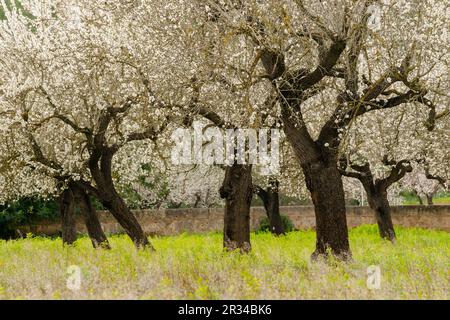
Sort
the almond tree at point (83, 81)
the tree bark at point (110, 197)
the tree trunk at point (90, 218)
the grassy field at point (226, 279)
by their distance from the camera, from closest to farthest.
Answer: the grassy field at point (226, 279) < the almond tree at point (83, 81) < the tree bark at point (110, 197) < the tree trunk at point (90, 218)

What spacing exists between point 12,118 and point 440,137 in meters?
14.7

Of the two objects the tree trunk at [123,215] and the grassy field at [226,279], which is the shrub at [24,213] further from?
the grassy field at [226,279]

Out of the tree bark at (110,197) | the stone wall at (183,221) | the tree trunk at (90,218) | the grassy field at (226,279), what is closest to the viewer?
the grassy field at (226,279)

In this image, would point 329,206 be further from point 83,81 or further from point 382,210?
point 382,210

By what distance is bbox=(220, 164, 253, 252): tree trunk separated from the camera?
18734mm

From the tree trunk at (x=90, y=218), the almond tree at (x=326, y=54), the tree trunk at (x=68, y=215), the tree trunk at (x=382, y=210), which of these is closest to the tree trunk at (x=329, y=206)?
the almond tree at (x=326, y=54)

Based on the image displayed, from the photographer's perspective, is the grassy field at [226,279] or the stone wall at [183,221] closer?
the grassy field at [226,279]

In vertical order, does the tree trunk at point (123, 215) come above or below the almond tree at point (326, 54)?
below

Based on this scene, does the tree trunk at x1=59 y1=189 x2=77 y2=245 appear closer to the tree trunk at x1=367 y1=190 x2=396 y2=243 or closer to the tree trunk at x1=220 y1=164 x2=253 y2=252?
the tree trunk at x1=220 y1=164 x2=253 y2=252

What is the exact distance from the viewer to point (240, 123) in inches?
610

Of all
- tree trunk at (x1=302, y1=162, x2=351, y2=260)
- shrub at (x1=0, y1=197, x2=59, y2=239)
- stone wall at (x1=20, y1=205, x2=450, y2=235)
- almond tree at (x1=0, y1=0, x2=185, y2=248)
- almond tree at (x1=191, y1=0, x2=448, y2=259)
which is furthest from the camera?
stone wall at (x1=20, y1=205, x2=450, y2=235)

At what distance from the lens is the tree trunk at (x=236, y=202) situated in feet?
61.5

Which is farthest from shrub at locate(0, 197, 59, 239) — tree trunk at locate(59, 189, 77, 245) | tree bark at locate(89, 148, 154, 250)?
tree bark at locate(89, 148, 154, 250)

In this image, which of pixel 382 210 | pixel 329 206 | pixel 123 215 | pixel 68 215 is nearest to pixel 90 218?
pixel 123 215
